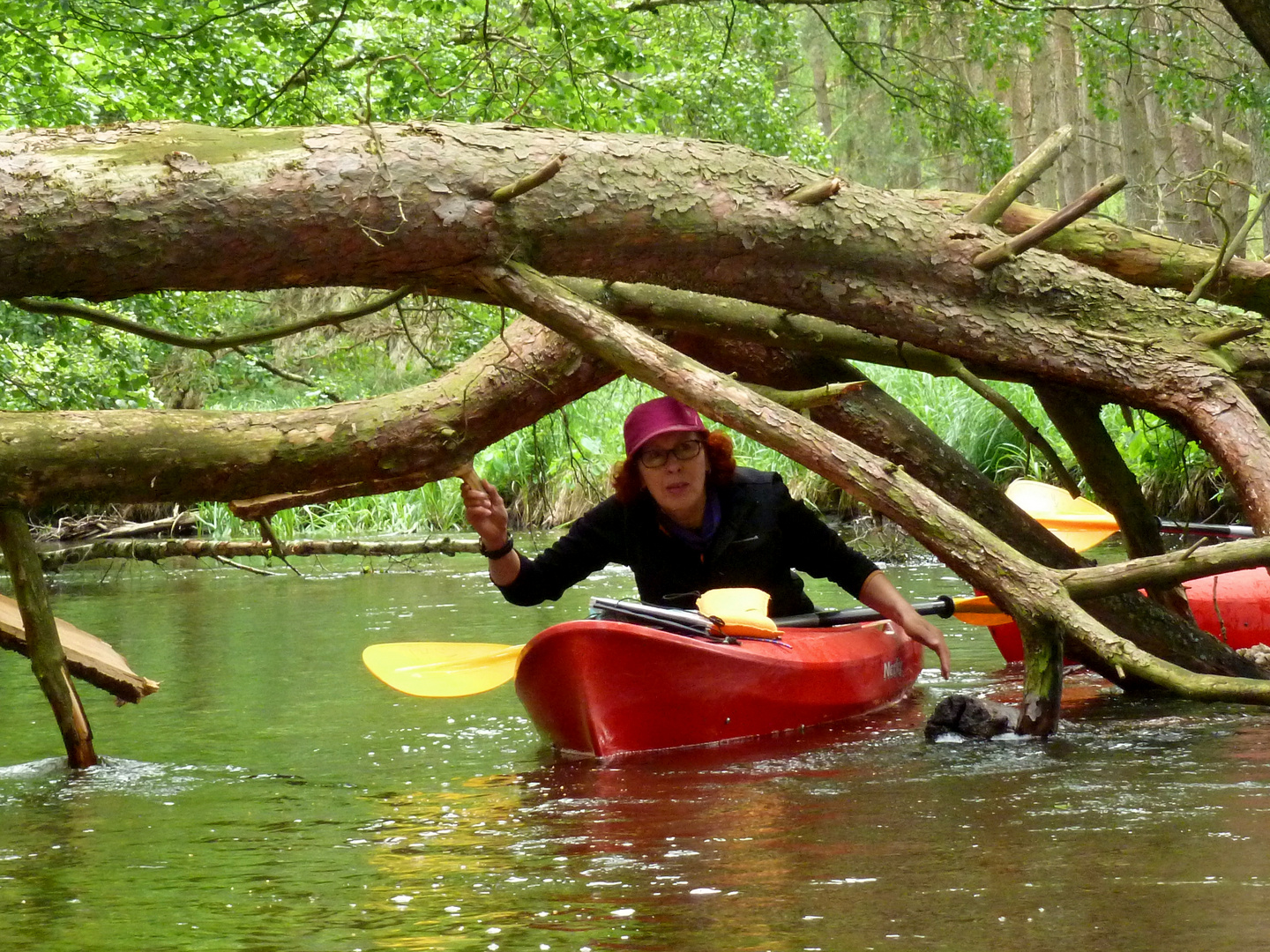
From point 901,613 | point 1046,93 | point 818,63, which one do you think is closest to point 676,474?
point 901,613

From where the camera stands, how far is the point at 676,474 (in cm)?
482

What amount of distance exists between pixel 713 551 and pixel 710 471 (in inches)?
12.0

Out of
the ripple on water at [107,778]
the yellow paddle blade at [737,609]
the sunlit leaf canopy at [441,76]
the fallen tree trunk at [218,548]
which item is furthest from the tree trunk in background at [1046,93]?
the ripple on water at [107,778]

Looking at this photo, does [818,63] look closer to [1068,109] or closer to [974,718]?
[1068,109]

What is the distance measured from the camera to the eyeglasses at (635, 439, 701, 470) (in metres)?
4.80

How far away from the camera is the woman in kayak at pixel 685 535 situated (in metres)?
4.83

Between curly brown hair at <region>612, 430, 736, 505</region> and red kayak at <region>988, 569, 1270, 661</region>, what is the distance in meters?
1.83

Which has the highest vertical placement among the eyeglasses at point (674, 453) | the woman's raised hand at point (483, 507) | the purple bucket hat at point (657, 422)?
the purple bucket hat at point (657, 422)

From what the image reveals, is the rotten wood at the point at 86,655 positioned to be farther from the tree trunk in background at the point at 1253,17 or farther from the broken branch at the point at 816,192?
the tree trunk in background at the point at 1253,17

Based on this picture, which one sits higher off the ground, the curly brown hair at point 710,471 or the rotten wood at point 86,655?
the curly brown hair at point 710,471

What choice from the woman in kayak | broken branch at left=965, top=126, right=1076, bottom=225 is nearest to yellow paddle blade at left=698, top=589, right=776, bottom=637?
the woman in kayak

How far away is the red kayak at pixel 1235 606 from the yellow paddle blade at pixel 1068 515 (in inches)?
22.3

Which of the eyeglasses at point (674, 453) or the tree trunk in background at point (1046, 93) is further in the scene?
the tree trunk in background at point (1046, 93)

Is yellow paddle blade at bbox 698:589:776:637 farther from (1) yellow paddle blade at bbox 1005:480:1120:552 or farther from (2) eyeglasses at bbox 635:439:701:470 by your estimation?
(1) yellow paddle blade at bbox 1005:480:1120:552
